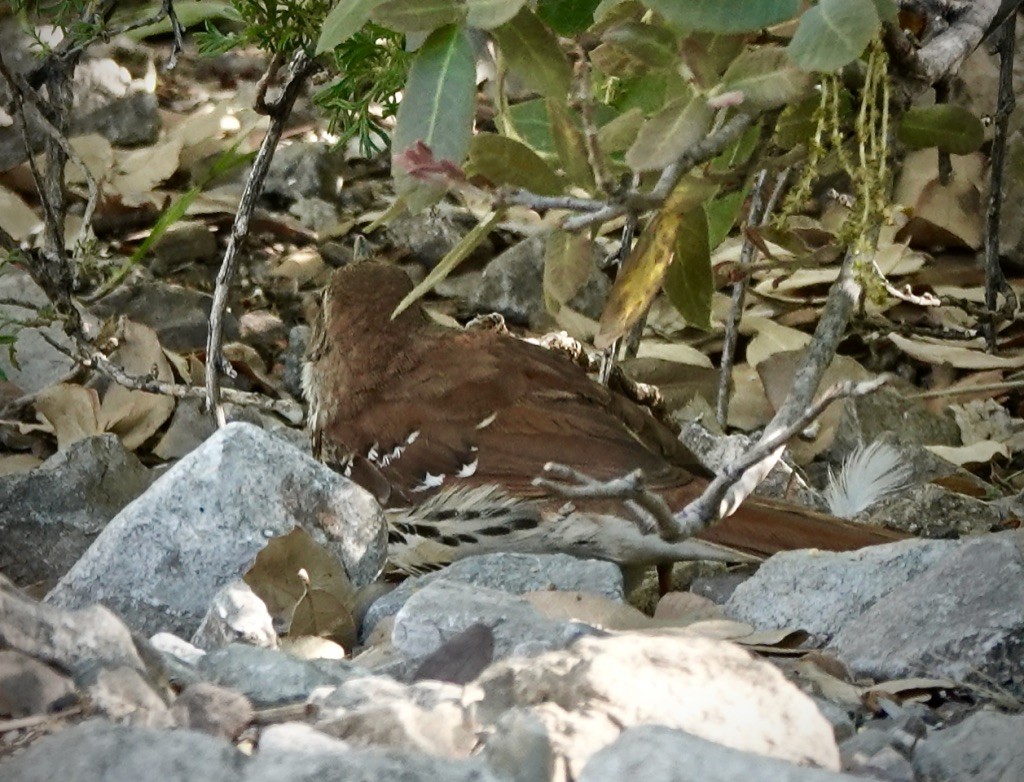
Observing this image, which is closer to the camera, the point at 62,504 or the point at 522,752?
the point at 522,752

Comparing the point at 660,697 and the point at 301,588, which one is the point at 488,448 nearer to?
the point at 301,588

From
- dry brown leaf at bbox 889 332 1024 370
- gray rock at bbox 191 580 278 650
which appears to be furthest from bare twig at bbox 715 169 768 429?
gray rock at bbox 191 580 278 650

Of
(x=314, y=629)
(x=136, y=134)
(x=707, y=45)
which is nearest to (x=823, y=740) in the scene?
(x=314, y=629)

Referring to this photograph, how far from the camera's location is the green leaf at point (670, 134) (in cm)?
240

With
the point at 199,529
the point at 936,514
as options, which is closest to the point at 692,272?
the point at 936,514

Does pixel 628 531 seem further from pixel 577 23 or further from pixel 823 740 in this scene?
pixel 823 740

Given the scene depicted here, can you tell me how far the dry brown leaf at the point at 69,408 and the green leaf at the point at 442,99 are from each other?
2.10 meters

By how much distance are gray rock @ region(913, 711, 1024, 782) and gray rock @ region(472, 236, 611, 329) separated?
3.44 meters

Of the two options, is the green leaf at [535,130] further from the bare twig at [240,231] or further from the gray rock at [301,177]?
the gray rock at [301,177]

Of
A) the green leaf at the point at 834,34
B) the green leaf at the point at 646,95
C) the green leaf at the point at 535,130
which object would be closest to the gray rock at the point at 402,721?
the green leaf at the point at 834,34

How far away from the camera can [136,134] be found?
226 inches

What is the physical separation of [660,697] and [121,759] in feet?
1.81

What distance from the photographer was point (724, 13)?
235 cm

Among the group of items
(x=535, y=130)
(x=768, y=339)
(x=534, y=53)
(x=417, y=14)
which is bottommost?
(x=768, y=339)
